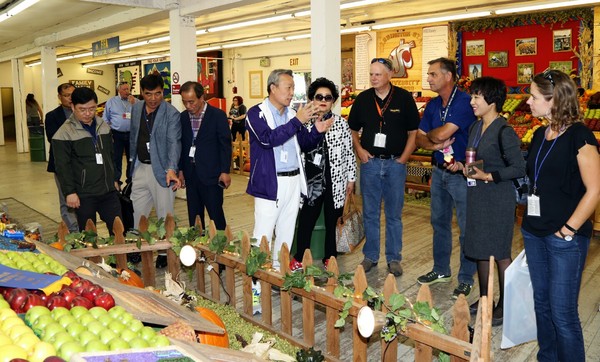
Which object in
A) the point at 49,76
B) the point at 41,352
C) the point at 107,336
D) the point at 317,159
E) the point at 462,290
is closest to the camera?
the point at 41,352

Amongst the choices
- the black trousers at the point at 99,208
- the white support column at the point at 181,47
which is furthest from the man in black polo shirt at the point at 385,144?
the white support column at the point at 181,47

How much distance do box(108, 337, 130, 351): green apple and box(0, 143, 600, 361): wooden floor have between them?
72.2 inches

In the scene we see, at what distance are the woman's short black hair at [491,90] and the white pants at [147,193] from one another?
2.88 metres

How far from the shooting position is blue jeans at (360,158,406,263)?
471cm

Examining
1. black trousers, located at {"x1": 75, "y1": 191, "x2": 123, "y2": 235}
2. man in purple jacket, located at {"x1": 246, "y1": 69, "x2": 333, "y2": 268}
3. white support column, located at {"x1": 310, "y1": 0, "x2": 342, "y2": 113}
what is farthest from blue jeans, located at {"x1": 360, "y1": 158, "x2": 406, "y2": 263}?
black trousers, located at {"x1": 75, "y1": 191, "x2": 123, "y2": 235}

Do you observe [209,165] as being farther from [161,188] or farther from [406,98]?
[406,98]

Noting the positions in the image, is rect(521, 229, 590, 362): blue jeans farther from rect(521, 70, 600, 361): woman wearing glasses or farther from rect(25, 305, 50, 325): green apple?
rect(25, 305, 50, 325): green apple

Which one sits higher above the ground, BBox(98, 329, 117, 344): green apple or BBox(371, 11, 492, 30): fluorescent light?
BBox(371, 11, 492, 30): fluorescent light

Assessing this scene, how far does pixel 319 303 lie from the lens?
317 cm

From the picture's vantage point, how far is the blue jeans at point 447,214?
422cm

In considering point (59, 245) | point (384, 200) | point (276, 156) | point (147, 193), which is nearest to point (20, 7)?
point (147, 193)

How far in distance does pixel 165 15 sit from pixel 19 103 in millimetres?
11633

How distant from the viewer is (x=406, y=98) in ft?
15.3

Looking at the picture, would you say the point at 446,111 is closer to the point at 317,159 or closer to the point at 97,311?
the point at 317,159
